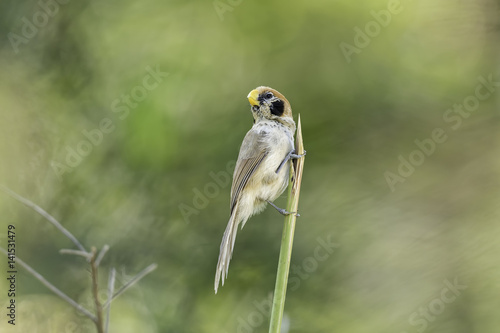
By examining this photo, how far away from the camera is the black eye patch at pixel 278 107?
2730 millimetres

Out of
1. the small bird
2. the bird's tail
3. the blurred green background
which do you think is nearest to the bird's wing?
the small bird

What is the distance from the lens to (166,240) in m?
2.21

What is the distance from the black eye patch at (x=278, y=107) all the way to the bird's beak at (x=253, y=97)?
0.64ft

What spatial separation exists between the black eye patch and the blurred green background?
0.35 metres

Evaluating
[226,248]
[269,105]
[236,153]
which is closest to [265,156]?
[269,105]

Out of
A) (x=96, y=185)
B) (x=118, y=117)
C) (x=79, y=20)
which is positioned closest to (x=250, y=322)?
(x=96, y=185)

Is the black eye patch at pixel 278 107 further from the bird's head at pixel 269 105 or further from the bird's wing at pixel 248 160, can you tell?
the bird's wing at pixel 248 160

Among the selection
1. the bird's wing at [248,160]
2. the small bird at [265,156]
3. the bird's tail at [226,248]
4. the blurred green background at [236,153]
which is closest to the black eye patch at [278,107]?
the small bird at [265,156]

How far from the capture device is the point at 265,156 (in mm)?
2789

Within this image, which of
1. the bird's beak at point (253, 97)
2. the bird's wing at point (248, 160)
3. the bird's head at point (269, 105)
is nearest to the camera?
the bird's beak at point (253, 97)

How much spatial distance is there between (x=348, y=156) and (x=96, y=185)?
3.60 feet

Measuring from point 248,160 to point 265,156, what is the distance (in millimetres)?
95

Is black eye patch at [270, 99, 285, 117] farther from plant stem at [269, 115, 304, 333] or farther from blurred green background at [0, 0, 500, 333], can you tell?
plant stem at [269, 115, 304, 333]

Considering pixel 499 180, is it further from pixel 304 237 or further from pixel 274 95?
pixel 274 95
